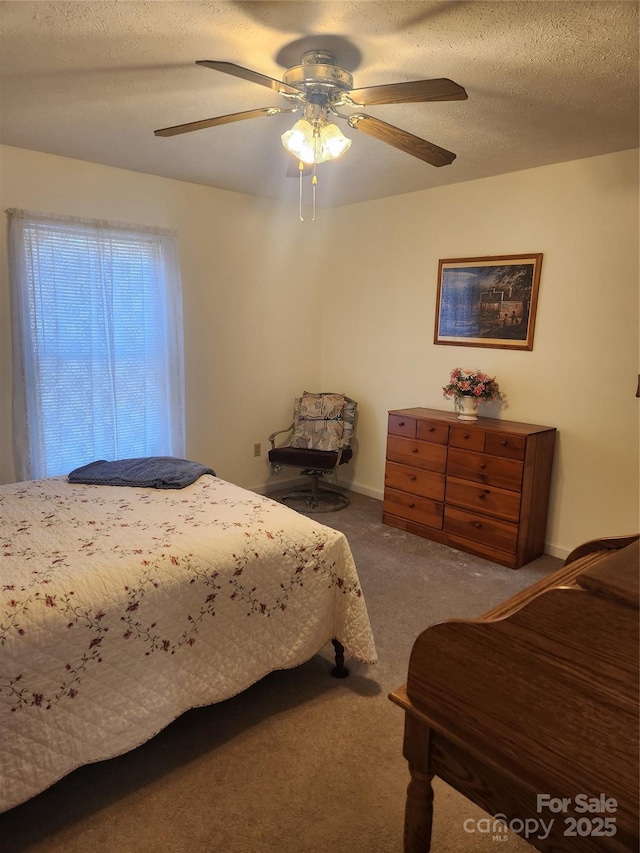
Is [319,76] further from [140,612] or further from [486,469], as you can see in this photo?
[486,469]

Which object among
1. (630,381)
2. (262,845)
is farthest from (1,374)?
(630,381)

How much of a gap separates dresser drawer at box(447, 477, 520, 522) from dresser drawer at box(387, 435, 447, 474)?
151mm

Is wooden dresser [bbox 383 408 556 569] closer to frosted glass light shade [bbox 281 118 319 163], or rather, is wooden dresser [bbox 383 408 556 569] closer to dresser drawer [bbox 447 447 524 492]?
dresser drawer [bbox 447 447 524 492]

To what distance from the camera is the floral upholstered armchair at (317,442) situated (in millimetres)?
4468

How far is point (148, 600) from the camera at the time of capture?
71.4 inches

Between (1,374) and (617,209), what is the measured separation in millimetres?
3927

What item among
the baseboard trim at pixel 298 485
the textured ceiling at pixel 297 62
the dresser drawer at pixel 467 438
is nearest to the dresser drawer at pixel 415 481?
the dresser drawer at pixel 467 438

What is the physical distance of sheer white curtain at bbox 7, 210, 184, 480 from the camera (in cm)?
343

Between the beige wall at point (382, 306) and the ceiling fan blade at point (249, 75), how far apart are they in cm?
207

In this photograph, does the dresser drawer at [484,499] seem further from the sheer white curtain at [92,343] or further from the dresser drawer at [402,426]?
the sheer white curtain at [92,343]

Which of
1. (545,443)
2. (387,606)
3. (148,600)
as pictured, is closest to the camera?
(148,600)

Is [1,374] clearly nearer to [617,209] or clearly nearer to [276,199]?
[276,199]

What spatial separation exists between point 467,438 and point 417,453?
0.44m

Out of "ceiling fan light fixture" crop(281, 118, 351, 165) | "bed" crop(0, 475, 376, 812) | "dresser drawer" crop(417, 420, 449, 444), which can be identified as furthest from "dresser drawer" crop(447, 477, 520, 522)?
"ceiling fan light fixture" crop(281, 118, 351, 165)
